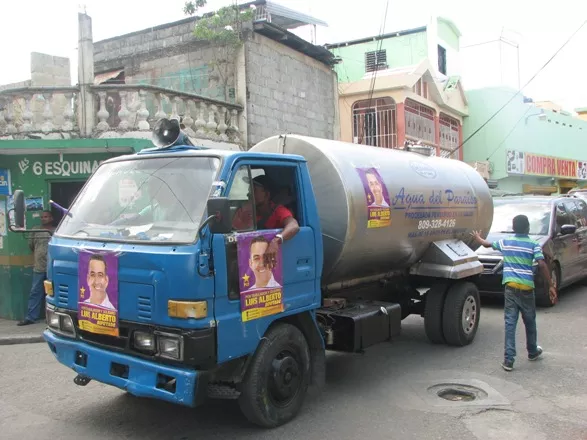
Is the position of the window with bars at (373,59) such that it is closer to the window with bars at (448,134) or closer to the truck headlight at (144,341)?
the window with bars at (448,134)

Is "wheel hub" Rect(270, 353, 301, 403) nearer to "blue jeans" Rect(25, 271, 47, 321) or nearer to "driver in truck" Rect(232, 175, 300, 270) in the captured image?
"driver in truck" Rect(232, 175, 300, 270)

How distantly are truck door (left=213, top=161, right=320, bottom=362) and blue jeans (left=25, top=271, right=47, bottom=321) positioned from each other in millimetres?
5352

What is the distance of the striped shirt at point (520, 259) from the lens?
19.1 feet

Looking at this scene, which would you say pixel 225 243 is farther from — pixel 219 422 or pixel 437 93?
pixel 437 93

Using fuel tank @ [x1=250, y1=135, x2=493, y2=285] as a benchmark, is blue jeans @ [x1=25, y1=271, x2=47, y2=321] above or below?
below

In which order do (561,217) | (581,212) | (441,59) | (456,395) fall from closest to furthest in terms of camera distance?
(456,395)
(561,217)
(581,212)
(441,59)

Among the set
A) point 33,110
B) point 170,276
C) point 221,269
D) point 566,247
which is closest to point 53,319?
point 170,276

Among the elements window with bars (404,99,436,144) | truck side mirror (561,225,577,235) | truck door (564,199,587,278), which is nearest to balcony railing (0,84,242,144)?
truck side mirror (561,225,577,235)

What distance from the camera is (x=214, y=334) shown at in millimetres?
3691

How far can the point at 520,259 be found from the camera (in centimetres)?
587

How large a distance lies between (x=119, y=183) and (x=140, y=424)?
2.00m

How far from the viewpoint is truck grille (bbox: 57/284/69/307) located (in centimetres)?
420

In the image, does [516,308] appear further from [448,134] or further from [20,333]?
[448,134]

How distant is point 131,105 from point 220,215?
230 inches
